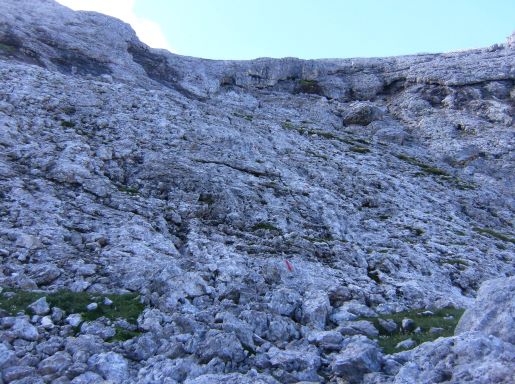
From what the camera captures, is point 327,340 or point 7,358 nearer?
point 7,358

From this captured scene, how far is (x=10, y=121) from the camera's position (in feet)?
86.5

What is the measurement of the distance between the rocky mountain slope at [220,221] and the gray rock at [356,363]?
2.1 inches

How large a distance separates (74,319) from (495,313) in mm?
10900

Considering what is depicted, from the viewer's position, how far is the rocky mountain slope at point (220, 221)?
12.5m

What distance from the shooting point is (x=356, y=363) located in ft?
38.2

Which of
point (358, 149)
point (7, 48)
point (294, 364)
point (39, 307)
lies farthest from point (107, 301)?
point (7, 48)

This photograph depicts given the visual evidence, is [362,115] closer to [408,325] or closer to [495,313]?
[408,325]

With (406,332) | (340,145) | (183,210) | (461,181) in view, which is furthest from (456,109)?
(406,332)

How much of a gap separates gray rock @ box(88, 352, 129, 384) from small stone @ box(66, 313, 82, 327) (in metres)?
1.91

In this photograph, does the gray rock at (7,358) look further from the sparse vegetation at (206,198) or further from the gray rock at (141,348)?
the sparse vegetation at (206,198)

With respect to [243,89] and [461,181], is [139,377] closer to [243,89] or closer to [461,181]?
[461,181]

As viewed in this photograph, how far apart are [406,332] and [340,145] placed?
93.7ft

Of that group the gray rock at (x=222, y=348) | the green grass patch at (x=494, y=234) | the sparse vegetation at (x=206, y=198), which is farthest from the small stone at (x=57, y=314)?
the green grass patch at (x=494, y=234)

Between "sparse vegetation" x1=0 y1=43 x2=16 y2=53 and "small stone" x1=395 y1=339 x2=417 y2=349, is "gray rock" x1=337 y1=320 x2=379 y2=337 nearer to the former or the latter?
"small stone" x1=395 y1=339 x2=417 y2=349
